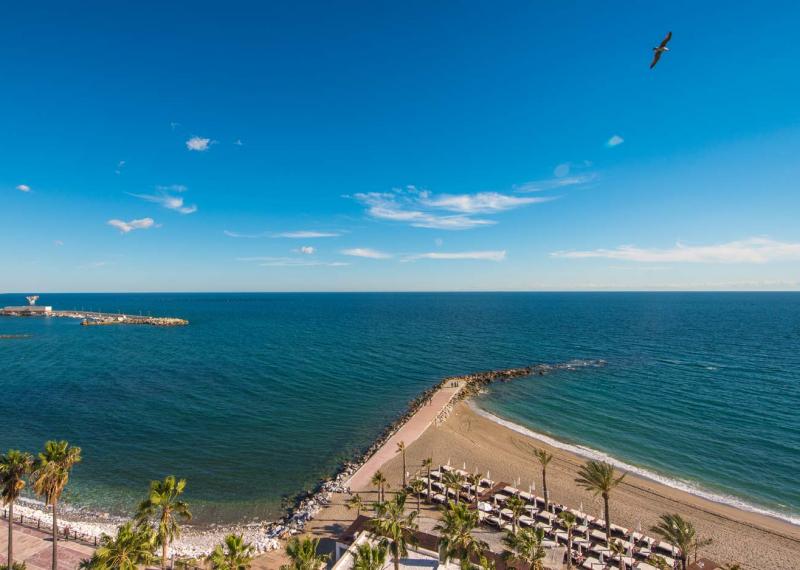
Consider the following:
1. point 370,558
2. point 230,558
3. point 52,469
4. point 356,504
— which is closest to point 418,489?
point 356,504

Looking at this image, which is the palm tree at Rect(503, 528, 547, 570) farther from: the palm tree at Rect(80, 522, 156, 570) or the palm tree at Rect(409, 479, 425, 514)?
Result: the palm tree at Rect(80, 522, 156, 570)

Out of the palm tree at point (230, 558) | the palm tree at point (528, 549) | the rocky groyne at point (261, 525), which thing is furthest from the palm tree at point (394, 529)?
the rocky groyne at point (261, 525)

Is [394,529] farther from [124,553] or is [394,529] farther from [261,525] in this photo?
[261,525]

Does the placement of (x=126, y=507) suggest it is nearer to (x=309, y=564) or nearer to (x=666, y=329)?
(x=309, y=564)

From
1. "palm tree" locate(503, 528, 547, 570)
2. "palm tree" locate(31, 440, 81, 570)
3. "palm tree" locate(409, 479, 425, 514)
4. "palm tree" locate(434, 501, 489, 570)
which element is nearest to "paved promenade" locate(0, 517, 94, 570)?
"palm tree" locate(31, 440, 81, 570)

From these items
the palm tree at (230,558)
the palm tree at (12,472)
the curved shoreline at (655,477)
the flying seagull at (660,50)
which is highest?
the flying seagull at (660,50)

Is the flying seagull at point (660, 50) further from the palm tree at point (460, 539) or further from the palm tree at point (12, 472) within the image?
the palm tree at point (12, 472)
